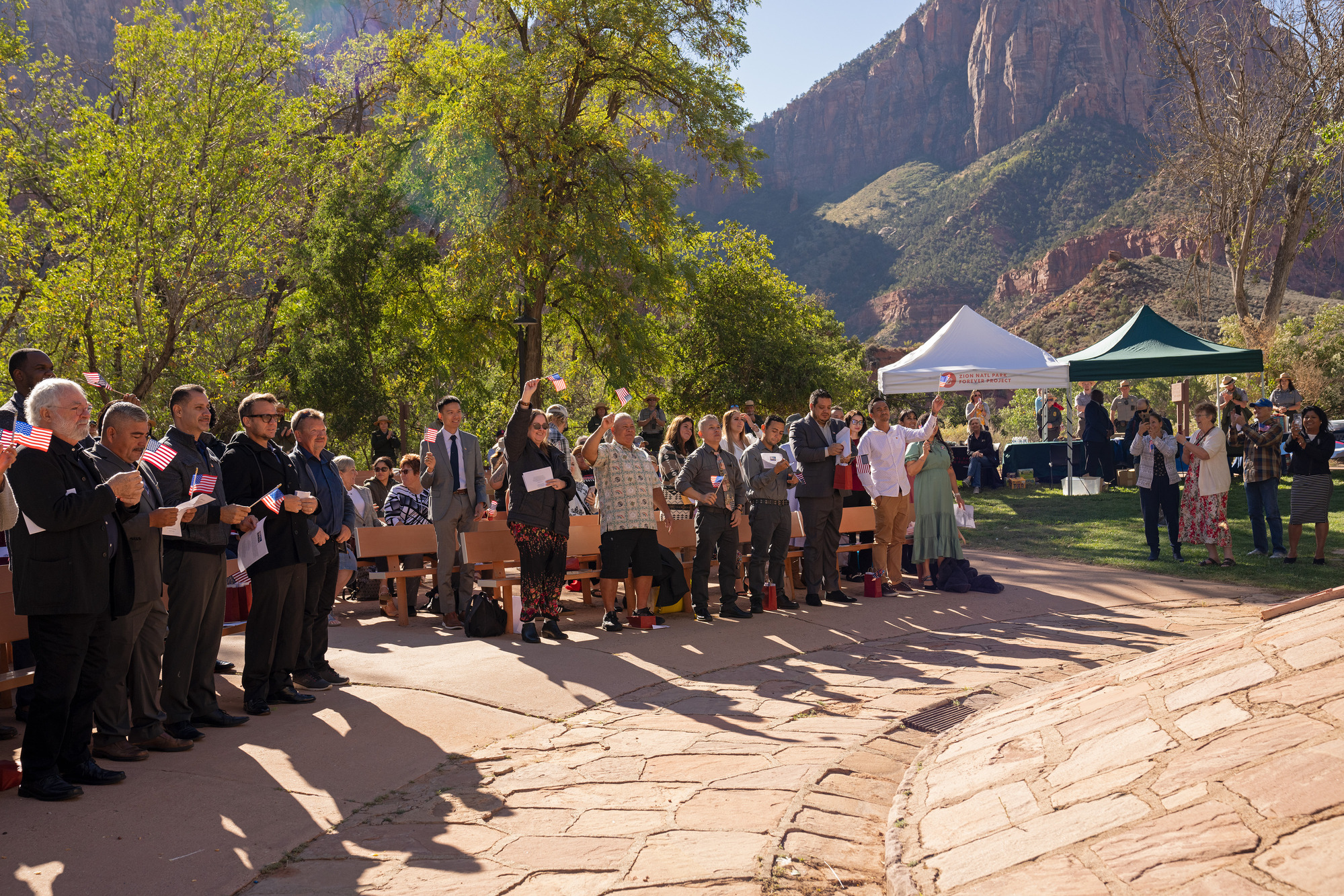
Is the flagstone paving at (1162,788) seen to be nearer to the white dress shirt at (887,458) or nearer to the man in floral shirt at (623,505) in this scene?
the man in floral shirt at (623,505)

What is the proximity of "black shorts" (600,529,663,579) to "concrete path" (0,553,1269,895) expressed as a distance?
1.74ft

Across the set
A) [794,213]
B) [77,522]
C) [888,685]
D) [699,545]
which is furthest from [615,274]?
[794,213]

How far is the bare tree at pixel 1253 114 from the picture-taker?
25125mm

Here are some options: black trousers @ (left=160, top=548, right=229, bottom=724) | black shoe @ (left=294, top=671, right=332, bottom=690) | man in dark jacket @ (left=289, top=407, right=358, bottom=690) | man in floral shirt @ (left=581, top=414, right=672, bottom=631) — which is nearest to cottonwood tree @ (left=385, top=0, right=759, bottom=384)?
man in floral shirt @ (left=581, top=414, right=672, bottom=631)

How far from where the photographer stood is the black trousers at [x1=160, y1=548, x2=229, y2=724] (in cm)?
523

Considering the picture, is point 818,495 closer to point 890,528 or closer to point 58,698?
point 890,528

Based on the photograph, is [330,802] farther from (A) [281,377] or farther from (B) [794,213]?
(B) [794,213]

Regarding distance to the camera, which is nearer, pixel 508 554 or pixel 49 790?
pixel 49 790

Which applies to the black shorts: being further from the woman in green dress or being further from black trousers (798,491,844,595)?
the woman in green dress

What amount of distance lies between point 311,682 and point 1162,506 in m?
10.1

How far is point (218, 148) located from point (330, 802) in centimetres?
1955

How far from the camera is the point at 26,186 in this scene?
72.5ft

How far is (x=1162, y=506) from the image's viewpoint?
12.2m

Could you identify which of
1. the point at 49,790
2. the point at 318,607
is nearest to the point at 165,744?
the point at 49,790
